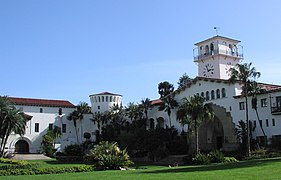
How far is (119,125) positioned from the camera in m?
72.4

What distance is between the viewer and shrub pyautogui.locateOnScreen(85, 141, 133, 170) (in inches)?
1331

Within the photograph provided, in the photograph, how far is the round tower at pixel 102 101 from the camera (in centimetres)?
7876

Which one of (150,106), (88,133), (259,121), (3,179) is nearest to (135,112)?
(150,106)

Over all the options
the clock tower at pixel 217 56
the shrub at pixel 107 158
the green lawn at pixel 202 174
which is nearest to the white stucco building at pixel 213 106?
the clock tower at pixel 217 56

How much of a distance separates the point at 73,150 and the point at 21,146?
400 inches

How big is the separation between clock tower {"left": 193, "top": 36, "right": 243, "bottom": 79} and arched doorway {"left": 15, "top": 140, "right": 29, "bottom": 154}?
113 feet

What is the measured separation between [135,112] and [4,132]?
2276cm

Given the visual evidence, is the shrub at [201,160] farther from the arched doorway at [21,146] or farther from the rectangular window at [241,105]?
the arched doorway at [21,146]

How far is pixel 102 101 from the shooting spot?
3110 inches

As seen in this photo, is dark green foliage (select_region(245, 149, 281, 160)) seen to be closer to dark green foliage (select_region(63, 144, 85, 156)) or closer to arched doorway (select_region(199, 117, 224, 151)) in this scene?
arched doorway (select_region(199, 117, 224, 151))

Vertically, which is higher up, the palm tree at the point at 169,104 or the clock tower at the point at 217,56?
the clock tower at the point at 217,56

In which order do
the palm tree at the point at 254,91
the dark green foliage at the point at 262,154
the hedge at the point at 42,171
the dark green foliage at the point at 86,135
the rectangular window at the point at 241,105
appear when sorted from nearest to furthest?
1. the hedge at the point at 42,171
2. the dark green foliage at the point at 262,154
3. the palm tree at the point at 254,91
4. the rectangular window at the point at 241,105
5. the dark green foliage at the point at 86,135

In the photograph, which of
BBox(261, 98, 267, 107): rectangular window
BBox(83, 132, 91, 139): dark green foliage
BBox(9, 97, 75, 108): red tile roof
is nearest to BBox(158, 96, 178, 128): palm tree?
BBox(261, 98, 267, 107): rectangular window

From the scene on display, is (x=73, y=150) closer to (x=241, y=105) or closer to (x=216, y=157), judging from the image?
(x=241, y=105)
